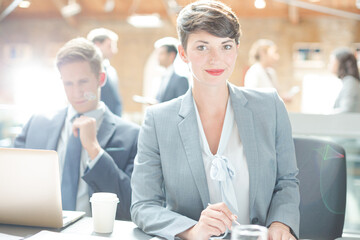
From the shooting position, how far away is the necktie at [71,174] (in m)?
1.81

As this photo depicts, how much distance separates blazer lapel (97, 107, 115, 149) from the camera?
1.88 metres

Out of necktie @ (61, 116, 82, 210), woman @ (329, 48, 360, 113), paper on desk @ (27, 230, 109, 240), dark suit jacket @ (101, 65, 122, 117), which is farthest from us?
dark suit jacket @ (101, 65, 122, 117)

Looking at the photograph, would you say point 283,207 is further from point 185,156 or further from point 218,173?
point 185,156

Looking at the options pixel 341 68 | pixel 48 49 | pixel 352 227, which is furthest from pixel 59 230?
pixel 48 49

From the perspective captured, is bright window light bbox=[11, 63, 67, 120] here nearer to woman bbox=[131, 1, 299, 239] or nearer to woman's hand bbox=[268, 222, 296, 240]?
woman bbox=[131, 1, 299, 239]

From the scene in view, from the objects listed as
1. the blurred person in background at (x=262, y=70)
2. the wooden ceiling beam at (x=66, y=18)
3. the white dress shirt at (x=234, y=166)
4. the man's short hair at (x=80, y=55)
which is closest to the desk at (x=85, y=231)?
the white dress shirt at (x=234, y=166)

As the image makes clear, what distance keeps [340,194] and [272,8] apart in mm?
11011

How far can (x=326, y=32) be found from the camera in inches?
468

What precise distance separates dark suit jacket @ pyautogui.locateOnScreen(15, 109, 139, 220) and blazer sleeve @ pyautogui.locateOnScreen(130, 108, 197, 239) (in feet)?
1.02

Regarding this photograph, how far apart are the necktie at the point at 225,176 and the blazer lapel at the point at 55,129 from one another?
2.76 feet

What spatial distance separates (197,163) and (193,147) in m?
0.05

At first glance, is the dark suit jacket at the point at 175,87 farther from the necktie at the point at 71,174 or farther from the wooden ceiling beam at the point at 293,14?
the wooden ceiling beam at the point at 293,14

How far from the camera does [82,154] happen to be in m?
1.89

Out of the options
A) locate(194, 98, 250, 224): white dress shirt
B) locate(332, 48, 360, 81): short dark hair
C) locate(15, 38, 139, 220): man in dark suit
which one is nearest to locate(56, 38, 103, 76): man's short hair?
locate(15, 38, 139, 220): man in dark suit
